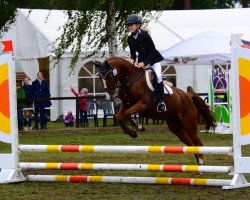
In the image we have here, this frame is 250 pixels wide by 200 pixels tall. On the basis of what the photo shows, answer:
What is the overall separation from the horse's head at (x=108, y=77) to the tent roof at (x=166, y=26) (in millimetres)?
17657

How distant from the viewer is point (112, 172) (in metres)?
13.1

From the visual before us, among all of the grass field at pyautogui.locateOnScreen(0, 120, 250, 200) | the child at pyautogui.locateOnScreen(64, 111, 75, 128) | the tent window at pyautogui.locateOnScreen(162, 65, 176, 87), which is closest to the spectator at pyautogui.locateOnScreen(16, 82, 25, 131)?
the grass field at pyautogui.locateOnScreen(0, 120, 250, 200)

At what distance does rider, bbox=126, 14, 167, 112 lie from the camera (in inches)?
496

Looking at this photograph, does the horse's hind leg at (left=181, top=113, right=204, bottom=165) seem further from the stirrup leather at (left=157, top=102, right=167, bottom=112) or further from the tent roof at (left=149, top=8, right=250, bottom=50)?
the tent roof at (left=149, top=8, right=250, bottom=50)

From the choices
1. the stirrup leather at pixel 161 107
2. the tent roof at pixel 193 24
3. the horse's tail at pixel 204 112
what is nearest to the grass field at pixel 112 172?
the horse's tail at pixel 204 112

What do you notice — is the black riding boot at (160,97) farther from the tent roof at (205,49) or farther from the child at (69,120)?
the child at (69,120)

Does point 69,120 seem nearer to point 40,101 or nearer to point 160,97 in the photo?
point 40,101

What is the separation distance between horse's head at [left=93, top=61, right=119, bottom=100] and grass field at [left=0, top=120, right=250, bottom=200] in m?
1.27

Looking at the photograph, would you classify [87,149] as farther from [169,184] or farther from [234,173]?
[234,173]

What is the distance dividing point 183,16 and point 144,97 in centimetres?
2208

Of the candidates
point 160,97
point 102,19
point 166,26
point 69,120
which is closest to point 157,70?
point 160,97

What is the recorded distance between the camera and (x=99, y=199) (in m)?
10.0

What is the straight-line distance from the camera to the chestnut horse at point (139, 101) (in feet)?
40.6

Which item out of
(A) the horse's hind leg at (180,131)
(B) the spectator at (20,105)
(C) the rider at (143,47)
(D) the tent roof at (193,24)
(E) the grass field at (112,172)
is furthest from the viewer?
(D) the tent roof at (193,24)
